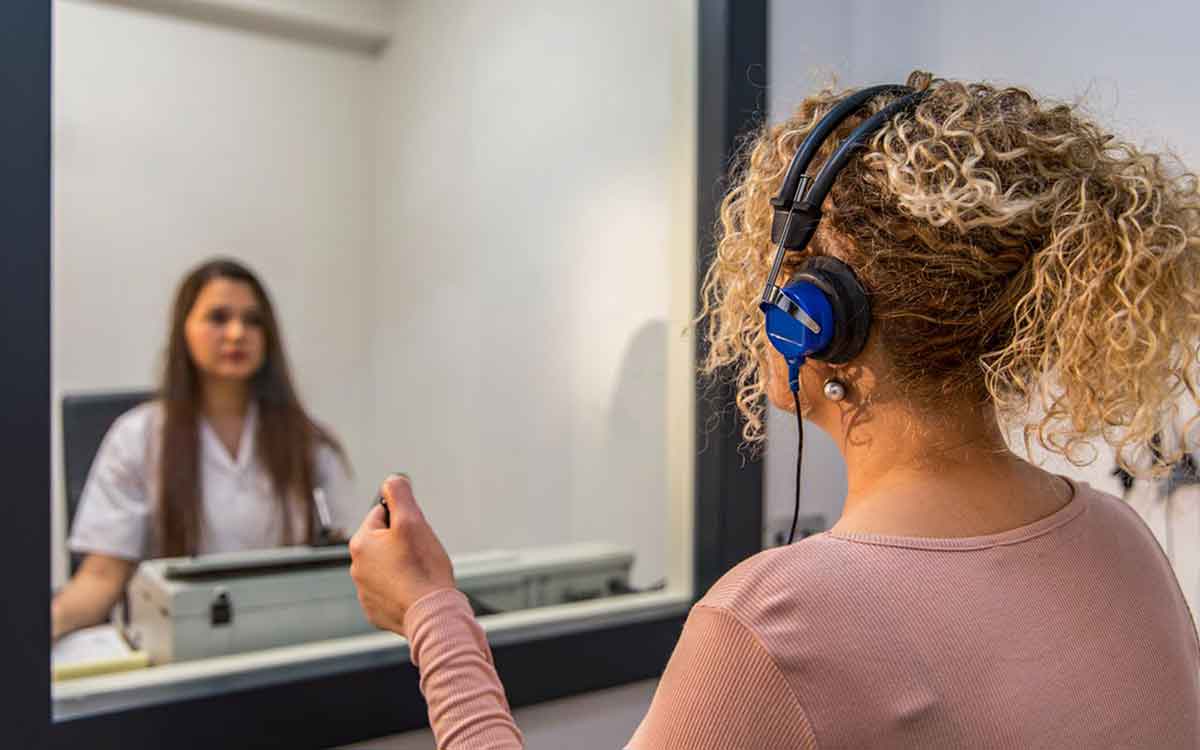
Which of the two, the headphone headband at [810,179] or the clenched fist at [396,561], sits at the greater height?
the headphone headband at [810,179]

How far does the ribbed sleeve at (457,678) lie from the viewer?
0.71m

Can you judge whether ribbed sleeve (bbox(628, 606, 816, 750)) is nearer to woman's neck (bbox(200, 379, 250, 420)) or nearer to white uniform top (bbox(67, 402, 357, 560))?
white uniform top (bbox(67, 402, 357, 560))

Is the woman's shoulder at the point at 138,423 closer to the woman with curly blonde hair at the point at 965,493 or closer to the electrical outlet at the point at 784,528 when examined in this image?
the electrical outlet at the point at 784,528

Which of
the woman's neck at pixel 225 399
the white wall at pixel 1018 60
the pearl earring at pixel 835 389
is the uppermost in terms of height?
the white wall at pixel 1018 60

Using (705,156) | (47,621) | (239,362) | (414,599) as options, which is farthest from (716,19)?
(239,362)

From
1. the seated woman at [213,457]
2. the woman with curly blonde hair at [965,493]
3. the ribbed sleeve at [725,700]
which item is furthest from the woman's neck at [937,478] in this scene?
the seated woman at [213,457]

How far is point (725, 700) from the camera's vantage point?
584 millimetres

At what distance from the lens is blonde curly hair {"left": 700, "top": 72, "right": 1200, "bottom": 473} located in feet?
2.09

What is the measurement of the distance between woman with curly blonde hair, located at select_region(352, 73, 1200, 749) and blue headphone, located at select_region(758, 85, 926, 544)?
12 millimetres

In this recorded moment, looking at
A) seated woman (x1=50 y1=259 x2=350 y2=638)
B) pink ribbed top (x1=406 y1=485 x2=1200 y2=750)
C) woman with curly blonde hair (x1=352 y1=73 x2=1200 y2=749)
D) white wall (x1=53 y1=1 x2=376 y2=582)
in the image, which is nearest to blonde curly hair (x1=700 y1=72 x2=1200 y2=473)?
woman with curly blonde hair (x1=352 y1=73 x2=1200 y2=749)

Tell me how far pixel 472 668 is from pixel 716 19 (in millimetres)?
1209

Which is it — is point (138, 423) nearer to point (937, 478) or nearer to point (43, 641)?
point (43, 641)

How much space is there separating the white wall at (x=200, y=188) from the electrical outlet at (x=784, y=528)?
83.0 inches

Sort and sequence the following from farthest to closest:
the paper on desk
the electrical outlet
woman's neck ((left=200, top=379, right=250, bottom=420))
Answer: woman's neck ((left=200, top=379, right=250, bottom=420)), the electrical outlet, the paper on desk
